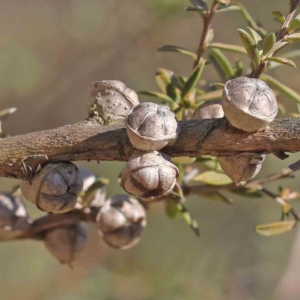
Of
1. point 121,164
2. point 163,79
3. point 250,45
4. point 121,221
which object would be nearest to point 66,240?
point 121,221

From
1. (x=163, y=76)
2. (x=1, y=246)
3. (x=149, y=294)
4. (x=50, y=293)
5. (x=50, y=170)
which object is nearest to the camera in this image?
(x=50, y=170)

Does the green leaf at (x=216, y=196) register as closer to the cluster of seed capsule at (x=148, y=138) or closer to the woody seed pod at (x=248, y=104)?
the cluster of seed capsule at (x=148, y=138)

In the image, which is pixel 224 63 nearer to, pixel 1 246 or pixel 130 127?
pixel 130 127

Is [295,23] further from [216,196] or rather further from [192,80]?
[216,196]

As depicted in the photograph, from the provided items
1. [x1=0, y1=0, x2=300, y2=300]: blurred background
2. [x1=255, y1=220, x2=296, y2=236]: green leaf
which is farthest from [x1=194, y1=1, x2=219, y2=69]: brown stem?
[x1=0, y1=0, x2=300, y2=300]: blurred background

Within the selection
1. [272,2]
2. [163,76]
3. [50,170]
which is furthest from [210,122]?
[272,2]

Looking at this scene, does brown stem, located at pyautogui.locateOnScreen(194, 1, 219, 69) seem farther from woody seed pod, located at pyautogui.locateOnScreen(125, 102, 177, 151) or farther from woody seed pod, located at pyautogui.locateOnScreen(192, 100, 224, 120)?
woody seed pod, located at pyautogui.locateOnScreen(125, 102, 177, 151)
